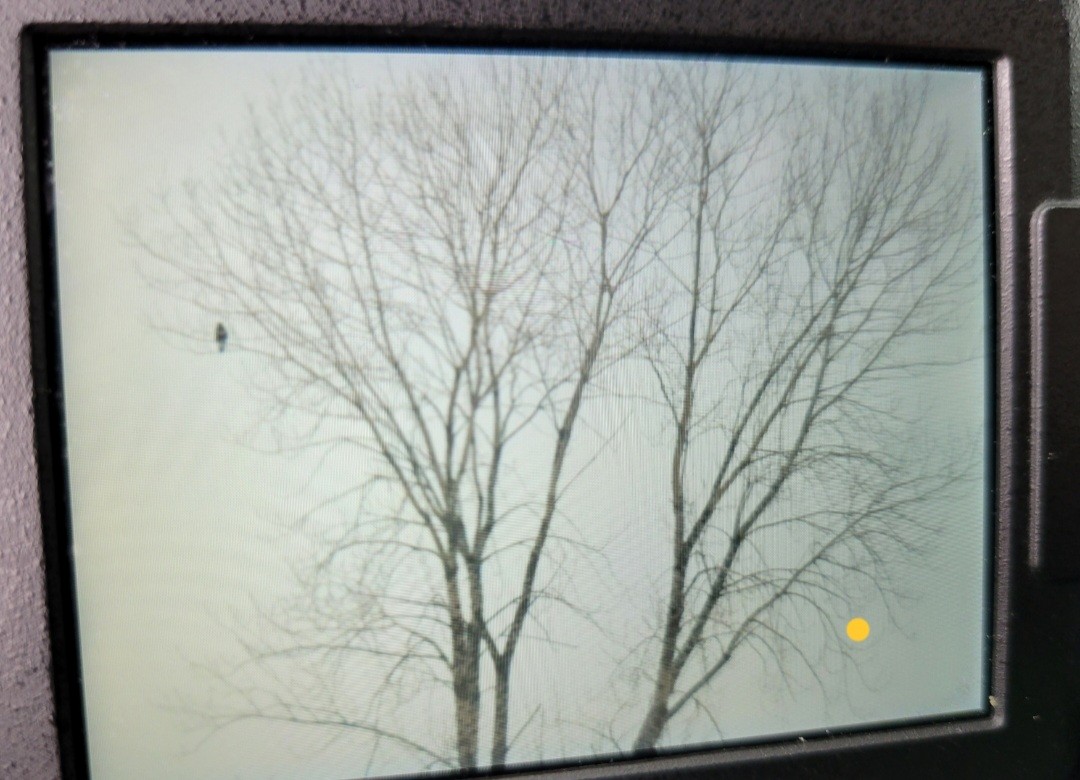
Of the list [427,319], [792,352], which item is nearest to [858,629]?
[792,352]

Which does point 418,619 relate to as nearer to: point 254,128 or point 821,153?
point 254,128

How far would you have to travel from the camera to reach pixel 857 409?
0.87 m

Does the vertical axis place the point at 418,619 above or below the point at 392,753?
above

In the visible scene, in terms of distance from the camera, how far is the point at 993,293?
0.88 m

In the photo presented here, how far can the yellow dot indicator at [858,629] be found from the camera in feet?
2.91

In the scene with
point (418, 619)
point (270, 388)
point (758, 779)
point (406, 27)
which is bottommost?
point (758, 779)

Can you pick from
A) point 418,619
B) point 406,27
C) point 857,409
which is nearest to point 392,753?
point 418,619

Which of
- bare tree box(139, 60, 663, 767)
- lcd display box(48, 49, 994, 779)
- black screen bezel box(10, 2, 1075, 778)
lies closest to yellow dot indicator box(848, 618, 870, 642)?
lcd display box(48, 49, 994, 779)

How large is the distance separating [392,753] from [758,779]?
1.42 ft

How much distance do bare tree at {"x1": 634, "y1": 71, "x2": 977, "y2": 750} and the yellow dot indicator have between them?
0.03 m

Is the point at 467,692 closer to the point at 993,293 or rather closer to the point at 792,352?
the point at 792,352

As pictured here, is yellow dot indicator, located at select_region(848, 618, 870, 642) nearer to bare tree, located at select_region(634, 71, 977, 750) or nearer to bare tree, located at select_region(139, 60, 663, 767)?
bare tree, located at select_region(634, 71, 977, 750)

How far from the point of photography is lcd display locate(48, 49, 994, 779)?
772 millimetres

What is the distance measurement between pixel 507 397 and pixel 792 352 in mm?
340
